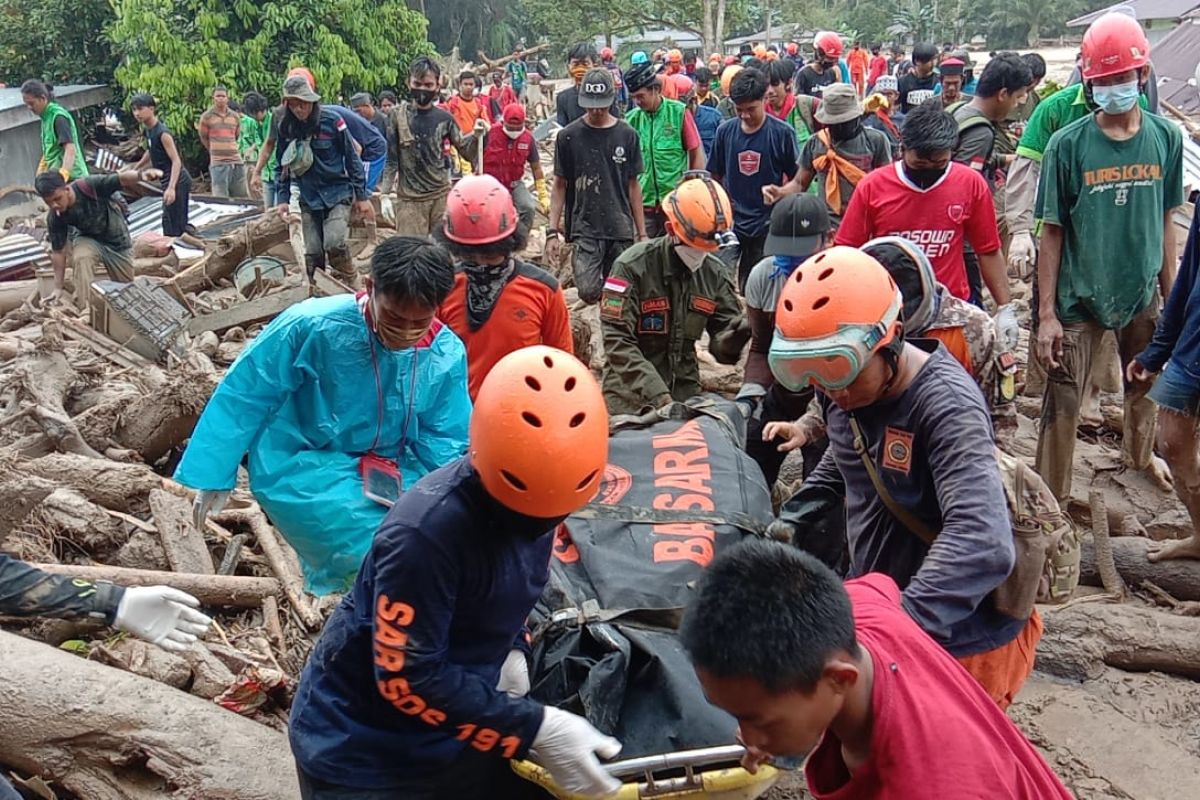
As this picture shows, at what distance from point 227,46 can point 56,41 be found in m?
4.56

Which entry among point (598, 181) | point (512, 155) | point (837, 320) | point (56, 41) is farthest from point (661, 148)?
point (56, 41)

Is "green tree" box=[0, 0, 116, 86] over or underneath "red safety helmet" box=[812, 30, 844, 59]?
over

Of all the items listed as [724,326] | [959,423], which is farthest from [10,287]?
[959,423]

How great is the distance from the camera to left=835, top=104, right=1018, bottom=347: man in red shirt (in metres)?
4.45

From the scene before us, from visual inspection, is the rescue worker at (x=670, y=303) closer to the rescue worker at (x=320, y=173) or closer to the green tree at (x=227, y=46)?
the rescue worker at (x=320, y=173)

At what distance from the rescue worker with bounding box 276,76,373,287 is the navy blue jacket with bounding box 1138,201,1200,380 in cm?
623

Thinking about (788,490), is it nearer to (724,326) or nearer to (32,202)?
(724,326)

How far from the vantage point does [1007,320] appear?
12.6ft

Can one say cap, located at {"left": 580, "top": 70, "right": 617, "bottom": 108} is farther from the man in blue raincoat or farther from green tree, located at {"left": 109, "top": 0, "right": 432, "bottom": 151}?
green tree, located at {"left": 109, "top": 0, "right": 432, "bottom": 151}

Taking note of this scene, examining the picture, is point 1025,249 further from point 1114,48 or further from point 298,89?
point 298,89

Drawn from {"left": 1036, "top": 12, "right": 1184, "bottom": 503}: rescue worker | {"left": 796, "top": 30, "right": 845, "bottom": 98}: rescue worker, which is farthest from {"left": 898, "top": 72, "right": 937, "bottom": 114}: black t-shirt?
{"left": 1036, "top": 12, "right": 1184, "bottom": 503}: rescue worker

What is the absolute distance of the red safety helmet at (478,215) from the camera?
392cm

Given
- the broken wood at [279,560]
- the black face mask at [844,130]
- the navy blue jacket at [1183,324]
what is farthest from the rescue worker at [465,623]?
the black face mask at [844,130]

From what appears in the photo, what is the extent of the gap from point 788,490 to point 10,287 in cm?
799
